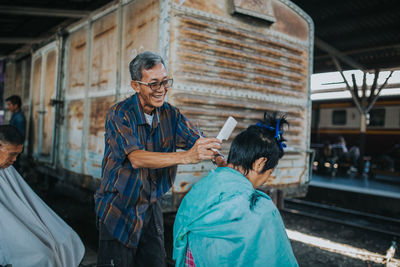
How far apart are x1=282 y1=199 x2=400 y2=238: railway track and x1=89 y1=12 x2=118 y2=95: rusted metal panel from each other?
4.84 m

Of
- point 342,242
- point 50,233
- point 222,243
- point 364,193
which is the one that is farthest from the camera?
point 364,193

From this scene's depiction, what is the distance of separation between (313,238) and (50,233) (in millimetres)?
4364

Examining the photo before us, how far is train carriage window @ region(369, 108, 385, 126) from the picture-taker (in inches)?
563

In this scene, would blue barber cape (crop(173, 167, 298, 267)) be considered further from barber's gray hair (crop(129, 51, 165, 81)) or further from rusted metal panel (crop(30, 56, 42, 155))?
rusted metal panel (crop(30, 56, 42, 155))

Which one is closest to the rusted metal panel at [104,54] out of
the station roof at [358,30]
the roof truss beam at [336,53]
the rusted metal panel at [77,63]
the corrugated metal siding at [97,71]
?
the corrugated metal siding at [97,71]

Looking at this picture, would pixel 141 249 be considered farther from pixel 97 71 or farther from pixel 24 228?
pixel 97 71

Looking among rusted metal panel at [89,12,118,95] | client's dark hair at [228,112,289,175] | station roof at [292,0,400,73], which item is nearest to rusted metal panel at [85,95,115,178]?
rusted metal panel at [89,12,118,95]

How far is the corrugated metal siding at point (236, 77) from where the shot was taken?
3506 mm

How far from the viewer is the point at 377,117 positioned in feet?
47.6

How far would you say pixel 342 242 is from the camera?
520 centimetres

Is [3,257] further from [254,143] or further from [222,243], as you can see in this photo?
[254,143]

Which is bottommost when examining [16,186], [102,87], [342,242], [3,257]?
[342,242]

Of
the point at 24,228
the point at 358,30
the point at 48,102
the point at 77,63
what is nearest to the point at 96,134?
the point at 77,63

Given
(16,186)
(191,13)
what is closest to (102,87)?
(191,13)
